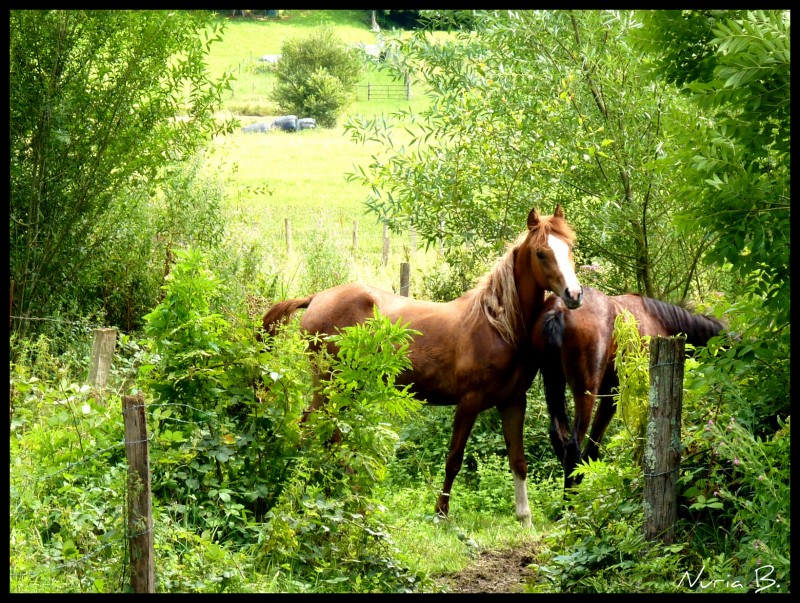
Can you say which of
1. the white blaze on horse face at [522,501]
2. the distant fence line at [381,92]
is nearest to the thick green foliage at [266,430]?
the white blaze on horse face at [522,501]

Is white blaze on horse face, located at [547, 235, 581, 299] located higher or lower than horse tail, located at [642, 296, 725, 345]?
higher

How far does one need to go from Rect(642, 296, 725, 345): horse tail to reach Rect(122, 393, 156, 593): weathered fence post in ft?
16.5

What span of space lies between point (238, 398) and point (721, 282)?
5.98 meters

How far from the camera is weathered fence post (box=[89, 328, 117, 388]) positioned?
25.6ft

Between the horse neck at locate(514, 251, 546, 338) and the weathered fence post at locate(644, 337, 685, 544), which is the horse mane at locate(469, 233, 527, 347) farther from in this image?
the weathered fence post at locate(644, 337, 685, 544)

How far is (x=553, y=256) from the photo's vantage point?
24.4 ft

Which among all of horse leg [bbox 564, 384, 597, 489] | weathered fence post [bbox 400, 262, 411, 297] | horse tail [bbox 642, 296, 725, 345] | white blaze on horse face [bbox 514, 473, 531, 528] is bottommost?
white blaze on horse face [bbox 514, 473, 531, 528]

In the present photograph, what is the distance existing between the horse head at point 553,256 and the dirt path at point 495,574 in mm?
1962

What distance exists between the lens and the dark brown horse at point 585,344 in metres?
7.96

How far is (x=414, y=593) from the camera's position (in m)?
5.39

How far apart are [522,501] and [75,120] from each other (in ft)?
20.3

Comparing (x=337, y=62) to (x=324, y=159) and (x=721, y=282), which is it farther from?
(x=721, y=282)

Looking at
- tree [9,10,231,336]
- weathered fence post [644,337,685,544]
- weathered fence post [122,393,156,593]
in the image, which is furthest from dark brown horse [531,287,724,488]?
tree [9,10,231,336]
